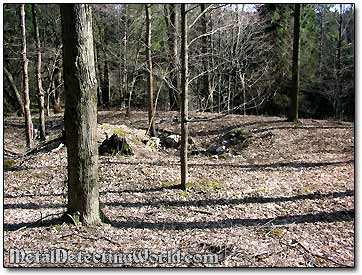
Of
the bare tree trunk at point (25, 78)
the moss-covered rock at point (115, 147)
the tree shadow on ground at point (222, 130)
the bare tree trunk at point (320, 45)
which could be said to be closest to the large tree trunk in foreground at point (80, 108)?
the moss-covered rock at point (115, 147)

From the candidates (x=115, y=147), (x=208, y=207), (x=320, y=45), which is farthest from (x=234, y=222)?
(x=320, y=45)

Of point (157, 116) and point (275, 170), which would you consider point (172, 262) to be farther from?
point (157, 116)

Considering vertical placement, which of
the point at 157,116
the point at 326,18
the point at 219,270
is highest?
the point at 326,18

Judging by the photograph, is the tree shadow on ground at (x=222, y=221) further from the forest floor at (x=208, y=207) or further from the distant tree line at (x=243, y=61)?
the distant tree line at (x=243, y=61)

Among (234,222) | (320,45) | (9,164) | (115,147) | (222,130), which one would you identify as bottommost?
(234,222)

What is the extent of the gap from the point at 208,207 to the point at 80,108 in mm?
2640

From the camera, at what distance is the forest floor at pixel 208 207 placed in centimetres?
461

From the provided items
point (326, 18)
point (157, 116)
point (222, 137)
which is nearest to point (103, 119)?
point (157, 116)

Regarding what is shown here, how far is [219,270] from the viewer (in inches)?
165

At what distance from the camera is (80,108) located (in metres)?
4.72

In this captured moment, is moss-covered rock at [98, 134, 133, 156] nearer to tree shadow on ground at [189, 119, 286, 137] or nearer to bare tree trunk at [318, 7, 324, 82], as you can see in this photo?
tree shadow on ground at [189, 119, 286, 137]

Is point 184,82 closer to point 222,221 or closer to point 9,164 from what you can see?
point 222,221

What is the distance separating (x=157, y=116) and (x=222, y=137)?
14.7 ft

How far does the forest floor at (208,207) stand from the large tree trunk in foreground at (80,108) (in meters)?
0.41
